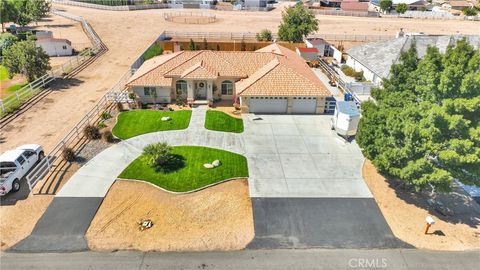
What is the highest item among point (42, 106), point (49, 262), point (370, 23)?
point (370, 23)

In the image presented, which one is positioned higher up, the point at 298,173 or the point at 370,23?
the point at 370,23

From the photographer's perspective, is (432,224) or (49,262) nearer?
(49,262)

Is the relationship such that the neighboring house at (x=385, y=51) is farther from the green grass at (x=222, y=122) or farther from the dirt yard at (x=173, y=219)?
the dirt yard at (x=173, y=219)

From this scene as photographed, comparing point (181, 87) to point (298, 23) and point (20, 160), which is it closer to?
point (20, 160)

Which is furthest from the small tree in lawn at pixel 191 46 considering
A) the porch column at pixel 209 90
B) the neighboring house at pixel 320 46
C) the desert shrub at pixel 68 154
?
the desert shrub at pixel 68 154

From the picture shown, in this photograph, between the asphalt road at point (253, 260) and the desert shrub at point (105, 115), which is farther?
the desert shrub at point (105, 115)

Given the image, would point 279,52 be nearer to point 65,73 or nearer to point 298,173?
point 298,173

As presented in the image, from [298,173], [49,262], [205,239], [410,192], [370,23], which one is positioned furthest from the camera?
[370,23]

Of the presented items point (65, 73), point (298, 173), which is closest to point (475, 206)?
point (298, 173)
